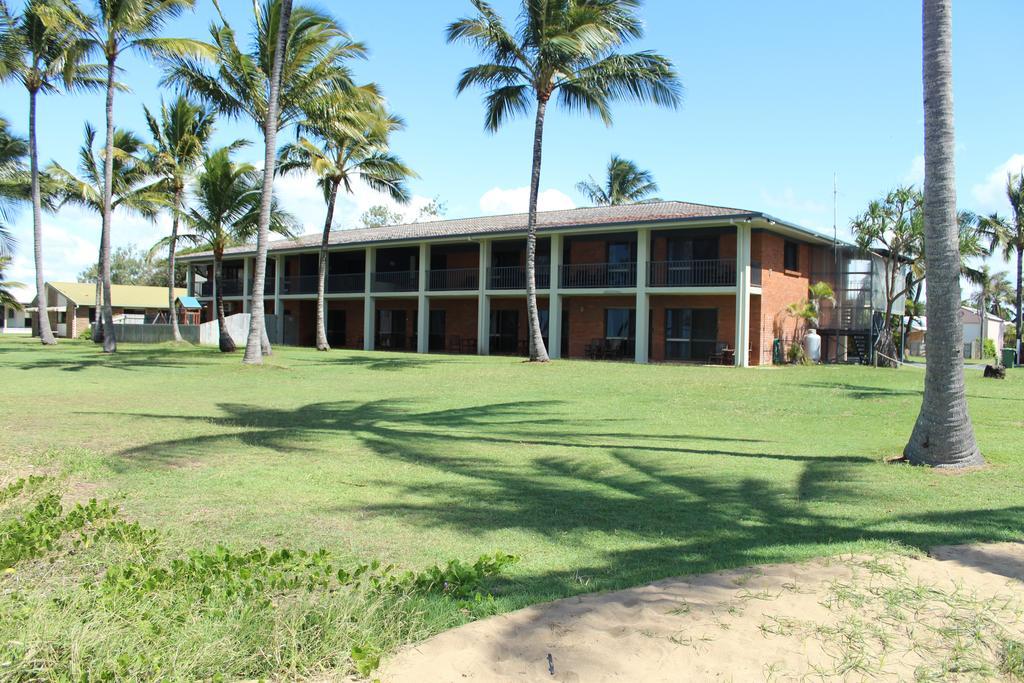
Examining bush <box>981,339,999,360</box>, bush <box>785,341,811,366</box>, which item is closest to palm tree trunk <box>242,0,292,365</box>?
bush <box>785,341,811,366</box>

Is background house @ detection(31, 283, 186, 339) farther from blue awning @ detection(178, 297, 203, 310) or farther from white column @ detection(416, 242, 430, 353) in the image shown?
white column @ detection(416, 242, 430, 353)

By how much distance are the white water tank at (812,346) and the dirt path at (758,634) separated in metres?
23.5

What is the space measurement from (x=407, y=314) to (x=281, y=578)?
3370cm

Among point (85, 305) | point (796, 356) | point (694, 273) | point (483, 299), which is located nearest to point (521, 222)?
point (483, 299)

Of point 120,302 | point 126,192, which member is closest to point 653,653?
point 126,192

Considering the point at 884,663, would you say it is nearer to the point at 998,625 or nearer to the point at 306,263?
the point at 998,625

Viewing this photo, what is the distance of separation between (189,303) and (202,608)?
40.4m

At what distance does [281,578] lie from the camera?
165 inches

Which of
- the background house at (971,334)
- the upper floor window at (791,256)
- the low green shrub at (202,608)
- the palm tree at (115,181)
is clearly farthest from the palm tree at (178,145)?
the background house at (971,334)

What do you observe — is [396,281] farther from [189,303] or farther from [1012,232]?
[1012,232]

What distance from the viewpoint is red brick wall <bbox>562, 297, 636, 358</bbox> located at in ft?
96.3

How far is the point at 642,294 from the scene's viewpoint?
26.1 meters

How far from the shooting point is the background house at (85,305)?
176 feet

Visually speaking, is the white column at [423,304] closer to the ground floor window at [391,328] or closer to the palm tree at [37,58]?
the ground floor window at [391,328]
